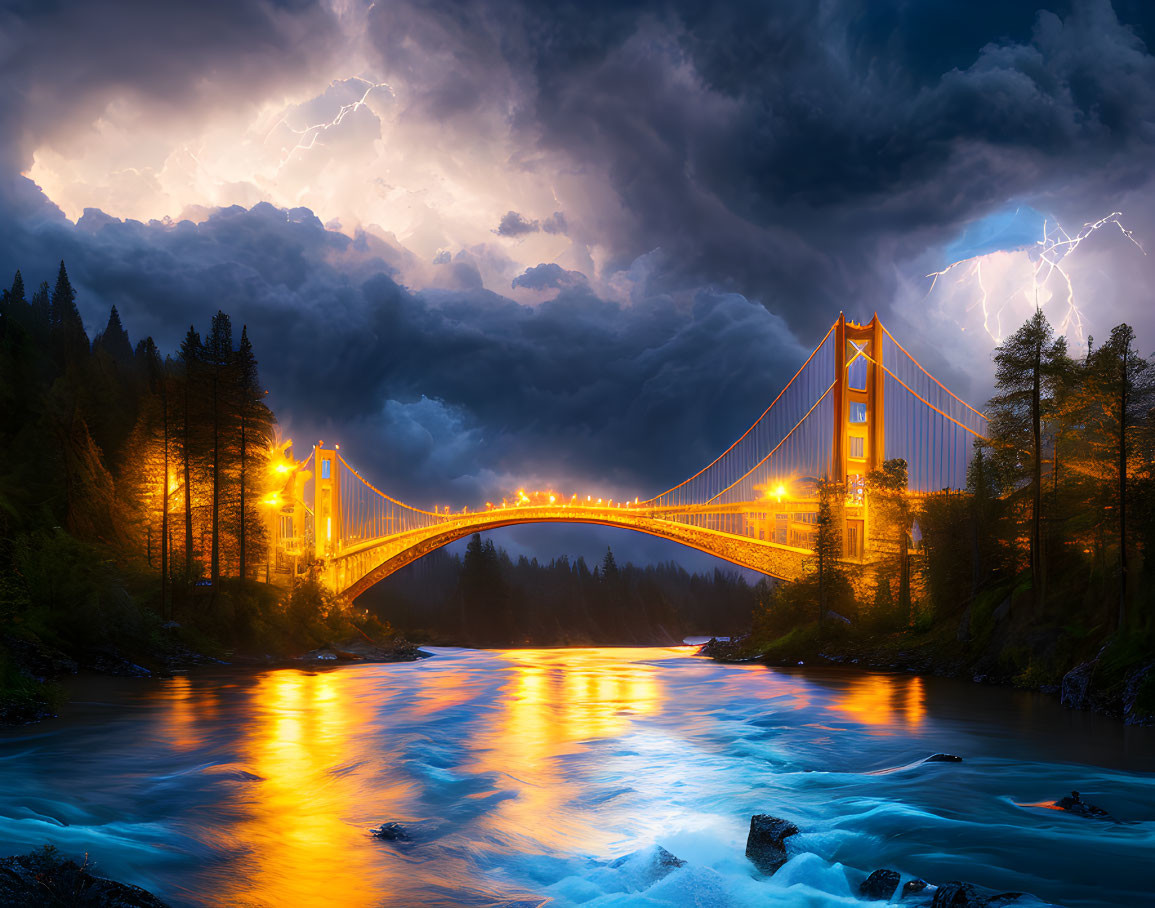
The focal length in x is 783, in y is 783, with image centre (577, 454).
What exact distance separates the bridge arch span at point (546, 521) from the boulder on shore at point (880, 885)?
140 feet

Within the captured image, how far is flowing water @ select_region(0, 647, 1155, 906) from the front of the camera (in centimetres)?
873

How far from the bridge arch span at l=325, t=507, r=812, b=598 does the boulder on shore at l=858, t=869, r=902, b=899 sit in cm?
4274

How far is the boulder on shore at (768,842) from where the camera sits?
9.05 meters

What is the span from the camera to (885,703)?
2417 centimetres

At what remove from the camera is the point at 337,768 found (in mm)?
15406

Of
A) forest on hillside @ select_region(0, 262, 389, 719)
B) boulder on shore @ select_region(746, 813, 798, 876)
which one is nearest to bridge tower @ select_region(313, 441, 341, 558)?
forest on hillside @ select_region(0, 262, 389, 719)

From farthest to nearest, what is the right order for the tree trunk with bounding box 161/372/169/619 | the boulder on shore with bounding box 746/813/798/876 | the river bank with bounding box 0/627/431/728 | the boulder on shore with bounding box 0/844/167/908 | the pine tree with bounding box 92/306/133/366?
1. the pine tree with bounding box 92/306/133/366
2. the tree trunk with bounding box 161/372/169/619
3. the river bank with bounding box 0/627/431/728
4. the boulder on shore with bounding box 746/813/798/876
5. the boulder on shore with bounding box 0/844/167/908

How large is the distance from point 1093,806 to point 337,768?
12.8m

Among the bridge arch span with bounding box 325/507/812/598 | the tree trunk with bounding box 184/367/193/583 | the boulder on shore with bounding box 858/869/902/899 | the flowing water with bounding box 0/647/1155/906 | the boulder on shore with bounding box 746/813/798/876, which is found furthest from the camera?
the bridge arch span with bounding box 325/507/812/598

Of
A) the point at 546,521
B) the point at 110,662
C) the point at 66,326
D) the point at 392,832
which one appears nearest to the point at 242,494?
the point at 110,662

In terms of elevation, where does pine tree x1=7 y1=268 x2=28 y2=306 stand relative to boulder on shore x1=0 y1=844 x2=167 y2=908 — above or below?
above

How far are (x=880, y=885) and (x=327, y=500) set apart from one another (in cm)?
6719

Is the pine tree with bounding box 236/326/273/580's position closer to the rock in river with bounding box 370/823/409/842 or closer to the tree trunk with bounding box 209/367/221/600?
the tree trunk with bounding box 209/367/221/600

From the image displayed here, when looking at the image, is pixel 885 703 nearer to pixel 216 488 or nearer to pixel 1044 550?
pixel 1044 550
